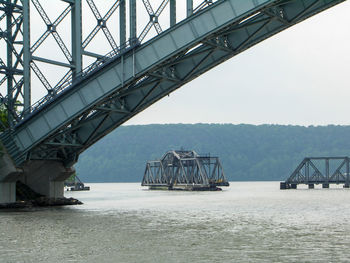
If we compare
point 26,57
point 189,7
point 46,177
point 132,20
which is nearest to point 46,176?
point 46,177

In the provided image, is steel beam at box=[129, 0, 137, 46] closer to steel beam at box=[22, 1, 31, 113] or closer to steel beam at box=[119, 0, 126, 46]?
steel beam at box=[119, 0, 126, 46]

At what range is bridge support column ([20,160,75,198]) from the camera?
152ft

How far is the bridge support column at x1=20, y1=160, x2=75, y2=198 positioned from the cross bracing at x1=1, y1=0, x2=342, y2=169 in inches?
104

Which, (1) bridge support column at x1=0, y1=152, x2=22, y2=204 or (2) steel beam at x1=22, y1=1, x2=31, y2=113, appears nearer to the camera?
(2) steel beam at x1=22, y1=1, x2=31, y2=113

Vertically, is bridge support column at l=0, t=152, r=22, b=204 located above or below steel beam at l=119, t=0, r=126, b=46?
below

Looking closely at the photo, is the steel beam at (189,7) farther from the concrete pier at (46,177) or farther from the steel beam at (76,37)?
the concrete pier at (46,177)

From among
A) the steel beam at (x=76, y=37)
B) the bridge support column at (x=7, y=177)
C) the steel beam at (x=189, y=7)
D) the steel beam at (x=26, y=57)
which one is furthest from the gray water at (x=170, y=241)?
the steel beam at (x=189, y=7)

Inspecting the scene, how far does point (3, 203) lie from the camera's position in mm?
41375

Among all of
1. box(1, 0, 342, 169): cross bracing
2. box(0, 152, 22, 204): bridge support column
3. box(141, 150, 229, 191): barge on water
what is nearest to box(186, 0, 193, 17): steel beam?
box(1, 0, 342, 169): cross bracing

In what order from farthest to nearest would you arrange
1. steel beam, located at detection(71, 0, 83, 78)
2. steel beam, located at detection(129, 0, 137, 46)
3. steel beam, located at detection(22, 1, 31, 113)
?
1. steel beam, located at detection(22, 1, 31, 113)
2. steel beam, located at detection(71, 0, 83, 78)
3. steel beam, located at detection(129, 0, 137, 46)

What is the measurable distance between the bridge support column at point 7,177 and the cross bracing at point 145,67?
1.72ft

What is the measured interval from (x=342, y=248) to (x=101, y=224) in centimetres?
1391

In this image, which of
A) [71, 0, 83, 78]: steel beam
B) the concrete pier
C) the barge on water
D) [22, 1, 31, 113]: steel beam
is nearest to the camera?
[71, 0, 83, 78]: steel beam

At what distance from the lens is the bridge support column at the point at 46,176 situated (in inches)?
1820
